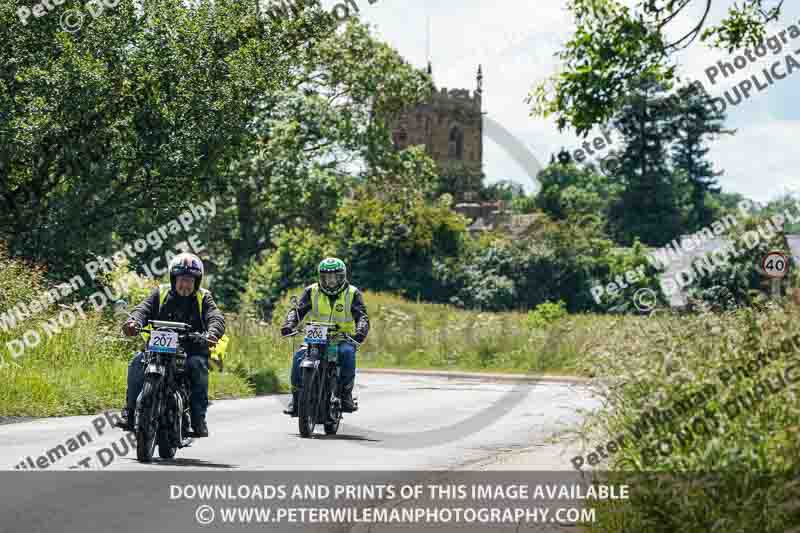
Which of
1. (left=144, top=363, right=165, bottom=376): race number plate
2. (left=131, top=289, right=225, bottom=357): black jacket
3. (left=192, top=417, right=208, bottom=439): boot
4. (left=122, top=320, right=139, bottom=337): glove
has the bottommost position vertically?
(left=192, top=417, right=208, bottom=439): boot

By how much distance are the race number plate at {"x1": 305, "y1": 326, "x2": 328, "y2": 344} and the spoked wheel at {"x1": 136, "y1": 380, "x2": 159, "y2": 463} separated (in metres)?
2.87

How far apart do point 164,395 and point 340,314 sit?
12.0ft

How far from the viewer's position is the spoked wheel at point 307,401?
1359 centimetres

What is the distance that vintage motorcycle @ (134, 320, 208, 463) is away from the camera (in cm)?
1080

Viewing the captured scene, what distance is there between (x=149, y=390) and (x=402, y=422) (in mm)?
6923

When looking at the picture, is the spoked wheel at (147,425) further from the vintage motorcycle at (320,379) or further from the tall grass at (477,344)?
the tall grass at (477,344)

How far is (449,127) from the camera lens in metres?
152

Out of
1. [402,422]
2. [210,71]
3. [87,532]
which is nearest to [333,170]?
[210,71]

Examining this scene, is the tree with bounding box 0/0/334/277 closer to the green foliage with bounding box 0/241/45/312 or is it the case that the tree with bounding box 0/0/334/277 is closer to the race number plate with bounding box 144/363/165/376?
the green foliage with bounding box 0/241/45/312

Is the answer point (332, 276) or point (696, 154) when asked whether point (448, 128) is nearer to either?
point (696, 154)

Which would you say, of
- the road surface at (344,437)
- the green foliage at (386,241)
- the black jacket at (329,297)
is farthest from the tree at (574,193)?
the black jacket at (329,297)

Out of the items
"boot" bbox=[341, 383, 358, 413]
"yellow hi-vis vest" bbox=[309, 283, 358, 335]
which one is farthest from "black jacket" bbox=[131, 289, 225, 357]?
"boot" bbox=[341, 383, 358, 413]

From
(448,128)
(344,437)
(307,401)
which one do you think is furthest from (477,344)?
(448,128)

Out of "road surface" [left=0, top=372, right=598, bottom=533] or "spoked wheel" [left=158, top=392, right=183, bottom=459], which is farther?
"spoked wheel" [left=158, top=392, right=183, bottom=459]
